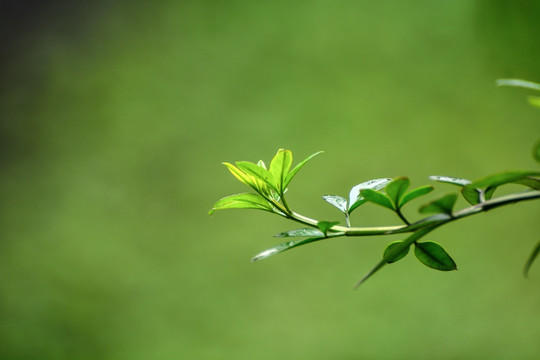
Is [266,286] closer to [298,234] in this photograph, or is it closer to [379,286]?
[379,286]

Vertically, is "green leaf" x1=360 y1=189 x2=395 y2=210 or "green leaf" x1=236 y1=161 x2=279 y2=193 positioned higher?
"green leaf" x1=236 y1=161 x2=279 y2=193

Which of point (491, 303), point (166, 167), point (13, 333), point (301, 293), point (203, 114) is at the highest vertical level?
point (203, 114)

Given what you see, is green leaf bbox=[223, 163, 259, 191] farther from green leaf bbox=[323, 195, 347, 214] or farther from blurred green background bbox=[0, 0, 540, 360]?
blurred green background bbox=[0, 0, 540, 360]

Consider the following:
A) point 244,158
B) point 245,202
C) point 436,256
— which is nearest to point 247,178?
point 245,202

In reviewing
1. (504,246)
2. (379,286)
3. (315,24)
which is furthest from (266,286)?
(315,24)

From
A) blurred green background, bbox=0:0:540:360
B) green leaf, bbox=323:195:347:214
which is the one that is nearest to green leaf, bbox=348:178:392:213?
green leaf, bbox=323:195:347:214

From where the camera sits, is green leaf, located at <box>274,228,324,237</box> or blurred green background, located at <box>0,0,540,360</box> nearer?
green leaf, located at <box>274,228,324,237</box>
